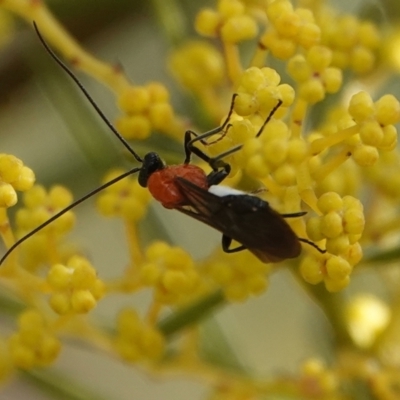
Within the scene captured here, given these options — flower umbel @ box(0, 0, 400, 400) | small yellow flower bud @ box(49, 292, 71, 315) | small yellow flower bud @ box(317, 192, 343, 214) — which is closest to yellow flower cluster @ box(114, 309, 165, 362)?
flower umbel @ box(0, 0, 400, 400)

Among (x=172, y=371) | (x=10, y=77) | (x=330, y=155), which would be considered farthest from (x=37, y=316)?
(x=10, y=77)

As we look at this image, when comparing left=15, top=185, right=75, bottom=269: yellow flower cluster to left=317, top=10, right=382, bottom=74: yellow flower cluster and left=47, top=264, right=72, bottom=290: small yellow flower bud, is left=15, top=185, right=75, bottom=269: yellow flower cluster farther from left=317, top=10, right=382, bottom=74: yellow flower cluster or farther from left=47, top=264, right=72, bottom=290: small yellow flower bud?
left=317, top=10, right=382, bottom=74: yellow flower cluster

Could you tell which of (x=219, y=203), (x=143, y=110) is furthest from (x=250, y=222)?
(x=143, y=110)

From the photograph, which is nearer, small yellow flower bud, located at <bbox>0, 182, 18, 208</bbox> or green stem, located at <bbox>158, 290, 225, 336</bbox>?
small yellow flower bud, located at <bbox>0, 182, 18, 208</bbox>

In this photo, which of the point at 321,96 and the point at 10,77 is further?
the point at 10,77

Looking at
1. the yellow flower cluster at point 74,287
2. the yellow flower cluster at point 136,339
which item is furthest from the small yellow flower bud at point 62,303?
the yellow flower cluster at point 136,339

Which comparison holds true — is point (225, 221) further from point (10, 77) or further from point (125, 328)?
point (10, 77)

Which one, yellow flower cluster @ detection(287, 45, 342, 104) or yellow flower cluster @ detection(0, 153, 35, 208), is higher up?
yellow flower cluster @ detection(0, 153, 35, 208)
